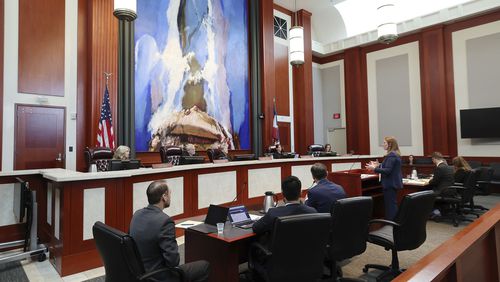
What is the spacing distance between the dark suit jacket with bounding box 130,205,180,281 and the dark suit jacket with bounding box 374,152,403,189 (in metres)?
3.20

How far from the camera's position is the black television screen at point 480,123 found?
8.09 meters

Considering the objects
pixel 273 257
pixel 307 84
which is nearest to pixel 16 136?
pixel 273 257

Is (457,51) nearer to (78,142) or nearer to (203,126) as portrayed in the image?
(203,126)

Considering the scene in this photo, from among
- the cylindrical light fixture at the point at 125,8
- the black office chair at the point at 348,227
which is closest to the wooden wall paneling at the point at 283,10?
the cylindrical light fixture at the point at 125,8

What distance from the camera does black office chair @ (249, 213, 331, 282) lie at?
191 centimetres

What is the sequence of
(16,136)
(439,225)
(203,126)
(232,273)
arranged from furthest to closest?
(203,126) → (16,136) → (439,225) → (232,273)

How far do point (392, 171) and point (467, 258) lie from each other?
2906 millimetres

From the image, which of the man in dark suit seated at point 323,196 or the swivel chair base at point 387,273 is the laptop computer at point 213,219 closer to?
the man in dark suit seated at point 323,196

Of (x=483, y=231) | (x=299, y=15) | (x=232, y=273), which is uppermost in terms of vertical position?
(x=299, y=15)

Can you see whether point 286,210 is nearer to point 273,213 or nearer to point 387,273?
point 273,213

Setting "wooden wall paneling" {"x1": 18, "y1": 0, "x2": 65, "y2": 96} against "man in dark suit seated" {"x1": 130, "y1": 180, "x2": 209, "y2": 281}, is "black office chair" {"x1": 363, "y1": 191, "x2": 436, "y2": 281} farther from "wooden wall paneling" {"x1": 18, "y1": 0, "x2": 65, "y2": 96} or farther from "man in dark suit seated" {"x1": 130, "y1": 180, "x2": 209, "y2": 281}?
"wooden wall paneling" {"x1": 18, "y1": 0, "x2": 65, "y2": 96}

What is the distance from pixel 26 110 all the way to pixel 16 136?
0.50 meters

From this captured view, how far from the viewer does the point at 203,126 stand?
794cm

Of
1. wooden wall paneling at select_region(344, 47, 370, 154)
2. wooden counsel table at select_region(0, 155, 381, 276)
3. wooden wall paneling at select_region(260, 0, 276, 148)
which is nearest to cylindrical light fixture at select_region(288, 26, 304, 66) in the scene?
wooden counsel table at select_region(0, 155, 381, 276)
